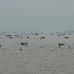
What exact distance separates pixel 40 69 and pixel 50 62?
2.50 m

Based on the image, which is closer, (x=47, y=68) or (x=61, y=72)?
(x=61, y=72)

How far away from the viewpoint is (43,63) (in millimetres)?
17031

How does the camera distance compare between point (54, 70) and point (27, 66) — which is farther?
point (27, 66)

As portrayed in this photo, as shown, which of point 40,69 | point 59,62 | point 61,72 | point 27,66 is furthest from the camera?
point 59,62

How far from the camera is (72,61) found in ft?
57.8

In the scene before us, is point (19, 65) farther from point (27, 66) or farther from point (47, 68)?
point (47, 68)

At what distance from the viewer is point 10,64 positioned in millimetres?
16719

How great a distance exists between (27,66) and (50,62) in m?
2.03

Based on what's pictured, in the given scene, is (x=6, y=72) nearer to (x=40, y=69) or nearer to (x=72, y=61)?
(x=40, y=69)

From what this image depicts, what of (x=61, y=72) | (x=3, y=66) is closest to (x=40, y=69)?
(x=61, y=72)

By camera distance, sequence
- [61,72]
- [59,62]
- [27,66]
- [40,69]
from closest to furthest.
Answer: [61,72] → [40,69] → [27,66] → [59,62]

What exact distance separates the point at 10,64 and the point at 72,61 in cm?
437

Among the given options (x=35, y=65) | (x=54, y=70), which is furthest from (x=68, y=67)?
(x=35, y=65)

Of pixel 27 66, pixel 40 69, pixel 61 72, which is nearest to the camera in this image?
pixel 61 72
